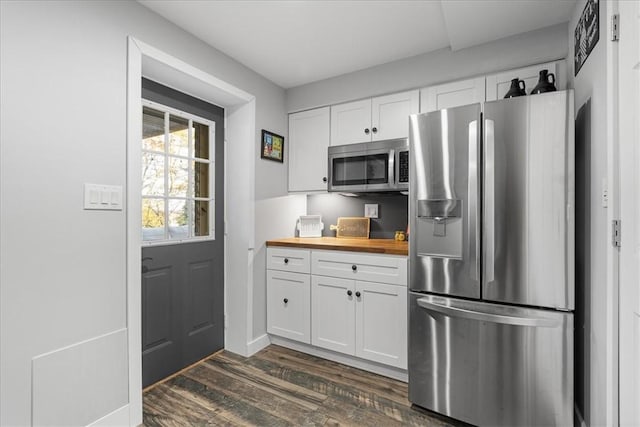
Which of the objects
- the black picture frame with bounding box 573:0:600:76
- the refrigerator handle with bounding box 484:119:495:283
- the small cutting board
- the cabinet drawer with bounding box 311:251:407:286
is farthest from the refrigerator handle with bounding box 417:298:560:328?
the black picture frame with bounding box 573:0:600:76

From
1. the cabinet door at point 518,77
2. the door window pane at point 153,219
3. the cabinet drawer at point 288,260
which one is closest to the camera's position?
the cabinet door at point 518,77

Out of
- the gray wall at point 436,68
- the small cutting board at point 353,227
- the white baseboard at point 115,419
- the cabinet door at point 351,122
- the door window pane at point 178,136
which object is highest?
the gray wall at point 436,68

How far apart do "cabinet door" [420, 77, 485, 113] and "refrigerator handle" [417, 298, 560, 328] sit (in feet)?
4.74

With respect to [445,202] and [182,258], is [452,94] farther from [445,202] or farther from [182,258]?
[182,258]

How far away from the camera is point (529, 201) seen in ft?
5.13

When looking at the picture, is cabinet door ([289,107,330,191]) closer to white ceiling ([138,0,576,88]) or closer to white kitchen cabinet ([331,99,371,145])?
white kitchen cabinet ([331,99,371,145])

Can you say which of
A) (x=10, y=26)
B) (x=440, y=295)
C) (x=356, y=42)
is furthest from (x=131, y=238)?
(x=356, y=42)

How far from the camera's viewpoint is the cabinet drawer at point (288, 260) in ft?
8.52

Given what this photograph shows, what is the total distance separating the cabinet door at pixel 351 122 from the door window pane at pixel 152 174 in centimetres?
143

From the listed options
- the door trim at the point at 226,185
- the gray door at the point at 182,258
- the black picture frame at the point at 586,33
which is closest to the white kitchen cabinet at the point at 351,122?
the door trim at the point at 226,185

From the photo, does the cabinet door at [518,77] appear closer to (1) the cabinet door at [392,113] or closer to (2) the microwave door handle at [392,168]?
(1) the cabinet door at [392,113]

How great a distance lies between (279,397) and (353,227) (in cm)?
156
